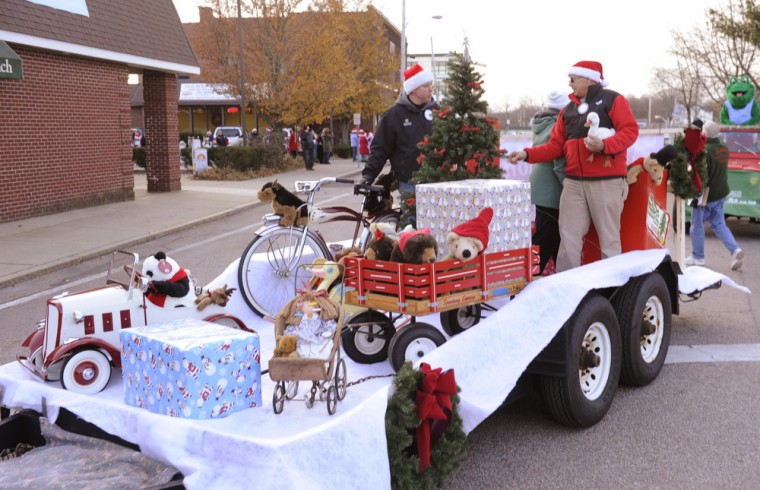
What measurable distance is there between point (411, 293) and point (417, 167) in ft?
8.77

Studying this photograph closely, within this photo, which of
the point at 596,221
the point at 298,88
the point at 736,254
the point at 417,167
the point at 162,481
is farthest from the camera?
the point at 298,88

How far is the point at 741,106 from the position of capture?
1526cm

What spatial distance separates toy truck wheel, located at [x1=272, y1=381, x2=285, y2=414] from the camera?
144 inches

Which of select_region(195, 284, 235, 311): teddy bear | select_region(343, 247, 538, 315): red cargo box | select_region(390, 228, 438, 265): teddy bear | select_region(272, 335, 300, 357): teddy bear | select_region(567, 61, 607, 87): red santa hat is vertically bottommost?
select_region(272, 335, 300, 357): teddy bear

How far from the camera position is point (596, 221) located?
5965 millimetres

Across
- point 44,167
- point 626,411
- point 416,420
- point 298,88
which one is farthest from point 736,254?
point 298,88

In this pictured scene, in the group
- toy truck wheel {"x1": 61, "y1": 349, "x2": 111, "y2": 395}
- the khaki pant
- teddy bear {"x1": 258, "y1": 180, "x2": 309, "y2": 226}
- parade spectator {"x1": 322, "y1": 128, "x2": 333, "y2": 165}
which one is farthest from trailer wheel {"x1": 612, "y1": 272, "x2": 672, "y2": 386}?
parade spectator {"x1": 322, "y1": 128, "x2": 333, "y2": 165}

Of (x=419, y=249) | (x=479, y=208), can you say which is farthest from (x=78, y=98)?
(x=419, y=249)

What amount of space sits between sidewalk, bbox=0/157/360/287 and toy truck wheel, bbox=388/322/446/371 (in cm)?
787

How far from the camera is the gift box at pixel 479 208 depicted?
16.1 feet

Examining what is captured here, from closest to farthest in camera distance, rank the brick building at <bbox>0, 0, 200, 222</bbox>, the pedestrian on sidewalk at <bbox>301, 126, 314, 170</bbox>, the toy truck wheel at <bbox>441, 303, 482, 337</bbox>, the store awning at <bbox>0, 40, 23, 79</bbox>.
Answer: the toy truck wheel at <bbox>441, 303, 482, 337</bbox>
the store awning at <bbox>0, 40, 23, 79</bbox>
the brick building at <bbox>0, 0, 200, 222</bbox>
the pedestrian on sidewalk at <bbox>301, 126, 314, 170</bbox>

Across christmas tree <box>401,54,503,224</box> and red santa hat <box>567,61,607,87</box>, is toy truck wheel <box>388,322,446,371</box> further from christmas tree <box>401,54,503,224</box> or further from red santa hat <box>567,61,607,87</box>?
red santa hat <box>567,61,607,87</box>

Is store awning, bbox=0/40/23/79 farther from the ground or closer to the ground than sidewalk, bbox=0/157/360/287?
farther from the ground

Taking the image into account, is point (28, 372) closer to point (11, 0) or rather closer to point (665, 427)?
point (665, 427)
